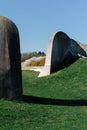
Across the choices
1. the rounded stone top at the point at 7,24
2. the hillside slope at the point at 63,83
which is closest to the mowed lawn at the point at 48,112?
the hillside slope at the point at 63,83

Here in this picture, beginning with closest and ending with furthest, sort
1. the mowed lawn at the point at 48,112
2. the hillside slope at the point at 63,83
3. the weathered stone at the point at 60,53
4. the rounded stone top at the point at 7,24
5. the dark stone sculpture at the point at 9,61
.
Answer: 1. the mowed lawn at the point at 48,112
2. the dark stone sculpture at the point at 9,61
3. the rounded stone top at the point at 7,24
4. the hillside slope at the point at 63,83
5. the weathered stone at the point at 60,53

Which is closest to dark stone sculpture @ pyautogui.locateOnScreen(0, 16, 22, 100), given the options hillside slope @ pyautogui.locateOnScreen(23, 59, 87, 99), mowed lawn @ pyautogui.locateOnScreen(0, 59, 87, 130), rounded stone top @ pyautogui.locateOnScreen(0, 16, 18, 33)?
rounded stone top @ pyautogui.locateOnScreen(0, 16, 18, 33)

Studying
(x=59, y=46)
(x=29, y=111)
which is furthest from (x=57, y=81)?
(x=29, y=111)

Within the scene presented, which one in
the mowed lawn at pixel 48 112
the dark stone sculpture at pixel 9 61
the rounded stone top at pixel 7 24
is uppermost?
the rounded stone top at pixel 7 24

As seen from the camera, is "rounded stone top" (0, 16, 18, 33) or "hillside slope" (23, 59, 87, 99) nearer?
"rounded stone top" (0, 16, 18, 33)

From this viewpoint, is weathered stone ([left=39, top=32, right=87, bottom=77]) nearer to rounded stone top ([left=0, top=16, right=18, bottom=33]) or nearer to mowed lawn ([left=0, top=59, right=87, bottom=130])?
mowed lawn ([left=0, top=59, right=87, bottom=130])

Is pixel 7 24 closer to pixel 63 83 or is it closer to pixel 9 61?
pixel 9 61

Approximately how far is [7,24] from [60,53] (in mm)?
11320

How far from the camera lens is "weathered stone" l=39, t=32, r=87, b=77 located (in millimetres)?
22984

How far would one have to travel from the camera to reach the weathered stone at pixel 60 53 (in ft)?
75.4

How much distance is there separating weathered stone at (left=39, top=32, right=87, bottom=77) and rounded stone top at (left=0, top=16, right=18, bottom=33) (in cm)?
975

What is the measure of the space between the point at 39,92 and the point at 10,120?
7680mm

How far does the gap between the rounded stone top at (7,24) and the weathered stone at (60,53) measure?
975cm

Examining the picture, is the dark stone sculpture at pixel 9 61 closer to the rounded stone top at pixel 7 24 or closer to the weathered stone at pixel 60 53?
the rounded stone top at pixel 7 24
